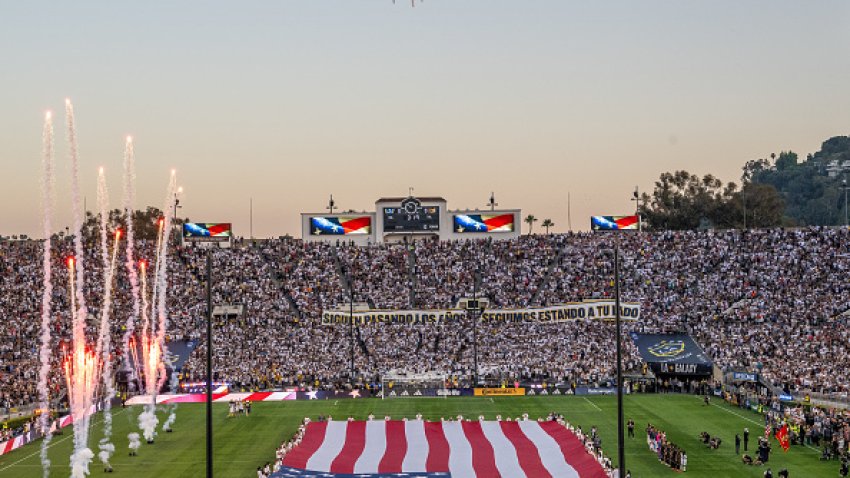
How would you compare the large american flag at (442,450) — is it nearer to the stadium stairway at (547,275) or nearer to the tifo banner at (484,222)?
the stadium stairway at (547,275)

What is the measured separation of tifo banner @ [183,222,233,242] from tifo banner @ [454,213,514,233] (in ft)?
78.3

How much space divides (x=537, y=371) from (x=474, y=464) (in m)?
30.1

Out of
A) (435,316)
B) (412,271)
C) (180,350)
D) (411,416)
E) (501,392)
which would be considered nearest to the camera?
(411,416)

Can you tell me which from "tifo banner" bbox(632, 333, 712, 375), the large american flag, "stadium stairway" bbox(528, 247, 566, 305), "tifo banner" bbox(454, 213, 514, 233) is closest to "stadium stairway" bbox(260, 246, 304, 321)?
"tifo banner" bbox(454, 213, 514, 233)

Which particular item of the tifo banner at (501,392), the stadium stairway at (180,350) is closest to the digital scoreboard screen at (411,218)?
the stadium stairway at (180,350)

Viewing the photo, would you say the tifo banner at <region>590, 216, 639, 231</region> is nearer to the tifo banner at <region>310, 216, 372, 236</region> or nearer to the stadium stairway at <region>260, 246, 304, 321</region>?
the tifo banner at <region>310, 216, 372, 236</region>

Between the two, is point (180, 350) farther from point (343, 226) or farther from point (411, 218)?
point (411, 218)

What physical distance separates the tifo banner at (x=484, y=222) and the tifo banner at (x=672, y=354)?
24.4 m

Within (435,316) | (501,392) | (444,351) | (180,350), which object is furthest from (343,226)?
(501,392)

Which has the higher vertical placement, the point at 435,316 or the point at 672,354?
the point at 435,316

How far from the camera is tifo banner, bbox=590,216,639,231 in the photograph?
94.2 metres

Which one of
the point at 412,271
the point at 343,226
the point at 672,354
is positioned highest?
the point at 343,226

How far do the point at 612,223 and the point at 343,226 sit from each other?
89.9ft

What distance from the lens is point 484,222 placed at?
307ft
